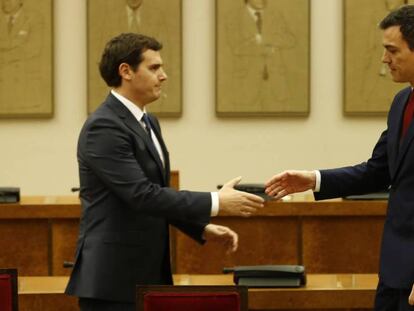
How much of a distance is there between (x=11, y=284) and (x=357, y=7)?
207 inches

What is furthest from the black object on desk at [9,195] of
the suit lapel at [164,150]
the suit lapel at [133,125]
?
the suit lapel at [133,125]

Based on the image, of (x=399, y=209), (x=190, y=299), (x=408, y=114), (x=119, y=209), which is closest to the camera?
(x=190, y=299)

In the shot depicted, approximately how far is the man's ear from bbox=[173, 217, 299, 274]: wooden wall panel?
2145 millimetres

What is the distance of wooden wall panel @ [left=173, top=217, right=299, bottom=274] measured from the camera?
6.27m

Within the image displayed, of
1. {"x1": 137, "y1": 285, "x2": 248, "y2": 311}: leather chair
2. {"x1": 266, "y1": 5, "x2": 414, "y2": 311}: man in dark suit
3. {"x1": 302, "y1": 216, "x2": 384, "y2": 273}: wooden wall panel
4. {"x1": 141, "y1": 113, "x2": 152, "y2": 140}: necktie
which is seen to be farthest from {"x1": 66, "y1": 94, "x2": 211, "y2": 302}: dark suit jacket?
{"x1": 302, "y1": 216, "x2": 384, "y2": 273}: wooden wall panel

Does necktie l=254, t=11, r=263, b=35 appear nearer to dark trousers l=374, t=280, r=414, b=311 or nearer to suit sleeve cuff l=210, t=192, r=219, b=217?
suit sleeve cuff l=210, t=192, r=219, b=217

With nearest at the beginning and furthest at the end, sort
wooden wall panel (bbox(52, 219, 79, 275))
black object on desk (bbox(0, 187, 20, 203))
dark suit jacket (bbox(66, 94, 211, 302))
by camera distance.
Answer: dark suit jacket (bbox(66, 94, 211, 302)) < wooden wall panel (bbox(52, 219, 79, 275)) < black object on desk (bbox(0, 187, 20, 203))

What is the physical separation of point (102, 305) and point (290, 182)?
94 centimetres

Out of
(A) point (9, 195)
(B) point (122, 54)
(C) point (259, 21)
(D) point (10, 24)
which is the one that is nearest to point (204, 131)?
(C) point (259, 21)

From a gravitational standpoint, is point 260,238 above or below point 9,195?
below

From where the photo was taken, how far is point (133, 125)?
4168 mm

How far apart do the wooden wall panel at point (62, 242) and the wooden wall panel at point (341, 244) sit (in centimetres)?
147

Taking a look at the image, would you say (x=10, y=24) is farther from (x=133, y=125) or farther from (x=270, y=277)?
(x=270, y=277)

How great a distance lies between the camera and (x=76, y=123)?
8.35 metres
